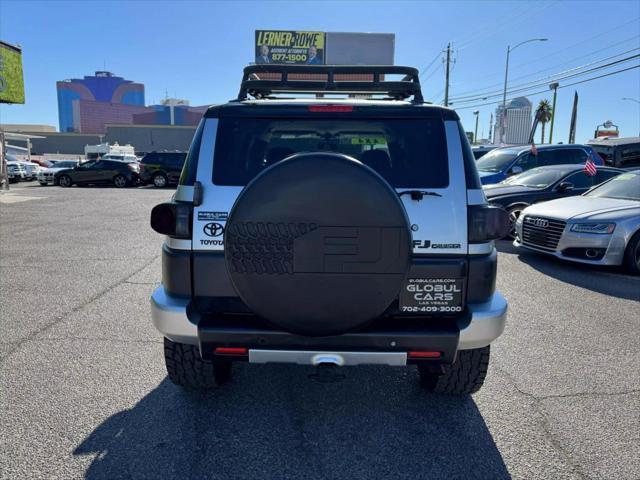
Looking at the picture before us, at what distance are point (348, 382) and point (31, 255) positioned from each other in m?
6.52

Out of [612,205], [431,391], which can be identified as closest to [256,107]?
[431,391]

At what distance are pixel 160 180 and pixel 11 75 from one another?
25.7ft

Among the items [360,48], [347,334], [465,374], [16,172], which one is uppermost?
[360,48]

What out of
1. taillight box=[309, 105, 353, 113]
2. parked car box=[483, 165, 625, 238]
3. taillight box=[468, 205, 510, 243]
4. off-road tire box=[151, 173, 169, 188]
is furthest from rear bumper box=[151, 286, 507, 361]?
off-road tire box=[151, 173, 169, 188]

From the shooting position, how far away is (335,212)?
222 centimetres

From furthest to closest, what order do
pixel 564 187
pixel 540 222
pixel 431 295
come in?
pixel 564 187, pixel 540 222, pixel 431 295

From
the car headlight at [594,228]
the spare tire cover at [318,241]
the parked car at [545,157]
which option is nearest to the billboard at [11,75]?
the parked car at [545,157]

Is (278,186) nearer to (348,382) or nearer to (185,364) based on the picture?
(185,364)

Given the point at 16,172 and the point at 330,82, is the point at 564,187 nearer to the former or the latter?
the point at 330,82

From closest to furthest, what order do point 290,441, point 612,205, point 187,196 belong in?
1. point 187,196
2. point 290,441
3. point 612,205

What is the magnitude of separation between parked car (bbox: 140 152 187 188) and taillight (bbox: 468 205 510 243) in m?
23.7

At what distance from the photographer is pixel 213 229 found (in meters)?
2.47

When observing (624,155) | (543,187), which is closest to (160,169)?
(543,187)

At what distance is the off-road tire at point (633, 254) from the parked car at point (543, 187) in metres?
2.28
